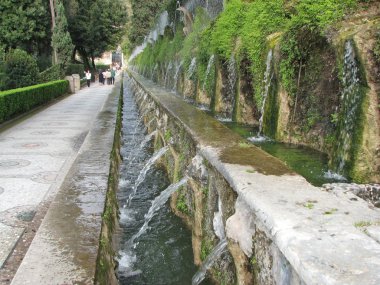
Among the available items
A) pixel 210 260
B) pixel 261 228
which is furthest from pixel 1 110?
pixel 261 228

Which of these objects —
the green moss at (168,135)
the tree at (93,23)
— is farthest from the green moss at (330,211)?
the tree at (93,23)

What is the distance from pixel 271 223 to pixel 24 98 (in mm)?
13319

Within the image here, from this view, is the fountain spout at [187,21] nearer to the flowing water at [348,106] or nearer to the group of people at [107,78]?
the flowing water at [348,106]

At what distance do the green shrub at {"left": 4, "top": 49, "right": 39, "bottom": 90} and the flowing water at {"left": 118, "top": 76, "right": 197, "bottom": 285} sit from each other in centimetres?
1361

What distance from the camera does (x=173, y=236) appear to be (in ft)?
14.1

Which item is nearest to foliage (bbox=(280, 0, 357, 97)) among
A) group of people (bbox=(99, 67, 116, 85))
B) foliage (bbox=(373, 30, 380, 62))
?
foliage (bbox=(373, 30, 380, 62))

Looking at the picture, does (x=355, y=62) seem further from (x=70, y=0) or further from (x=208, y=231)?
(x=70, y=0)

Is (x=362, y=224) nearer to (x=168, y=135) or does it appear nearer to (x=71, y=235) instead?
(x=71, y=235)

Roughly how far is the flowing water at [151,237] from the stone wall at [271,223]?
0.87 feet

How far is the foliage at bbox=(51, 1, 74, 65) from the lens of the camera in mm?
27609

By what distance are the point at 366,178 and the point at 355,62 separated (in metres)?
1.02

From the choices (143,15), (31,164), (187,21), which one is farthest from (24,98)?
(143,15)

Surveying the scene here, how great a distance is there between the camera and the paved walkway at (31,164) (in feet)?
13.4

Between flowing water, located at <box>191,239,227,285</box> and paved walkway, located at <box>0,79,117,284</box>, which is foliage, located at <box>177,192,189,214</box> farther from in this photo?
flowing water, located at <box>191,239,227,285</box>
